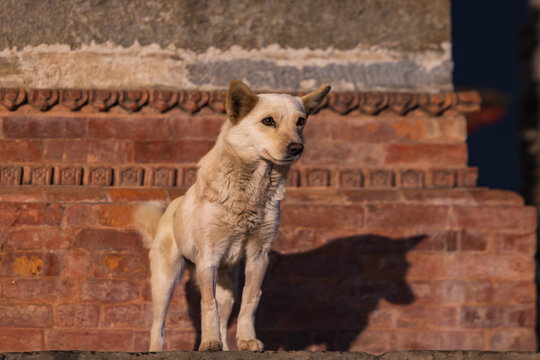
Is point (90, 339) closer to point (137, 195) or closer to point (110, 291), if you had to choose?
point (110, 291)

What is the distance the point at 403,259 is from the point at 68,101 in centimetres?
294

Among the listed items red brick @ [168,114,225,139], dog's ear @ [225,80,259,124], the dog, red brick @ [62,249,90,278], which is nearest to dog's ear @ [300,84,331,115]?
the dog

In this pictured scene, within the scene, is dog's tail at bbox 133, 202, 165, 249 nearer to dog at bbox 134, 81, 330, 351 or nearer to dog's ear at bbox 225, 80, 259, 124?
dog at bbox 134, 81, 330, 351

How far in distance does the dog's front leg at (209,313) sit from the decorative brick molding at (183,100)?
2121 mm

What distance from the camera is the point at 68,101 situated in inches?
227

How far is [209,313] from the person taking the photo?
12.6 feet

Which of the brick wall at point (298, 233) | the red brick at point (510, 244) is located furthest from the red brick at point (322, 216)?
the red brick at point (510, 244)

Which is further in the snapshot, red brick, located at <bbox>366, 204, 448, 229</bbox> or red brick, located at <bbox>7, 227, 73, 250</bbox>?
red brick, located at <bbox>366, 204, 448, 229</bbox>

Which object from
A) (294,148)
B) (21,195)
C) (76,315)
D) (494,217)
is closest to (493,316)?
(494,217)

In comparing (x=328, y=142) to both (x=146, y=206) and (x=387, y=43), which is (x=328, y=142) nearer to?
(x=387, y=43)

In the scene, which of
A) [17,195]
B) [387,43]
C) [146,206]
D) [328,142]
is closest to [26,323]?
[17,195]

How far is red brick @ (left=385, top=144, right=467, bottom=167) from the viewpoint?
5.80 m

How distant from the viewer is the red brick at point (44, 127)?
5.74 meters

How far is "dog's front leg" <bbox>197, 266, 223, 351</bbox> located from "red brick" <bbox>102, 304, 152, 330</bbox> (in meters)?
1.58
